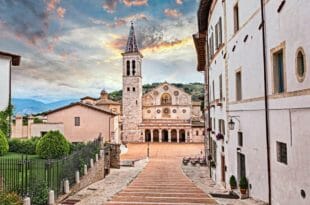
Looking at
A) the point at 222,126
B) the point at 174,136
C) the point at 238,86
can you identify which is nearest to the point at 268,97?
the point at 238,86

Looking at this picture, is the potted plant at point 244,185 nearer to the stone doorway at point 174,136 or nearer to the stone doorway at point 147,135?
the stone doorway at point 174,136

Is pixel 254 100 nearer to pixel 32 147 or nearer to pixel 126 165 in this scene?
pixel 32 147

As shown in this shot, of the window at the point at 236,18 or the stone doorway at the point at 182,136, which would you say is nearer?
the window at the point at 236,18

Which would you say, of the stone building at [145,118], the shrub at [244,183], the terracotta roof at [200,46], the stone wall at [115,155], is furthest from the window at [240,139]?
the stone building at [145,118]

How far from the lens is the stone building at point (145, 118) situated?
55.1 meters

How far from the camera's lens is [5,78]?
956 inches

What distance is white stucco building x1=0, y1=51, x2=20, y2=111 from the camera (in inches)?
936

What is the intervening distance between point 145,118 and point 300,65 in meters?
53.9

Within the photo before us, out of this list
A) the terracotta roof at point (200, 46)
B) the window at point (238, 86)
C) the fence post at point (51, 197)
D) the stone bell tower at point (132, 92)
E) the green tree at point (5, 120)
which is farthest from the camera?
the stone bell tower at point (132, 92)

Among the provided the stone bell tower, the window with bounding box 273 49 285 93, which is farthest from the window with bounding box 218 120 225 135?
the stone bell tower

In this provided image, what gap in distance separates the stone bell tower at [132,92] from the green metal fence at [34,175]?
42.8 meters

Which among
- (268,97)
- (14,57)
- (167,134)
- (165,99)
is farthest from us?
(165,99)

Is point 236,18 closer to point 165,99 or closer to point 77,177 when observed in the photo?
point 77,177

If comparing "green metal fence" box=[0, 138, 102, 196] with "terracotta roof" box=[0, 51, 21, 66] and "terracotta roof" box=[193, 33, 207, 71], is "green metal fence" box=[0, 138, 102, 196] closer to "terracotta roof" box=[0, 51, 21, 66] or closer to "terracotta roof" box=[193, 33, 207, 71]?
"terracotta roof" box=[193, 33, 207, 71]
